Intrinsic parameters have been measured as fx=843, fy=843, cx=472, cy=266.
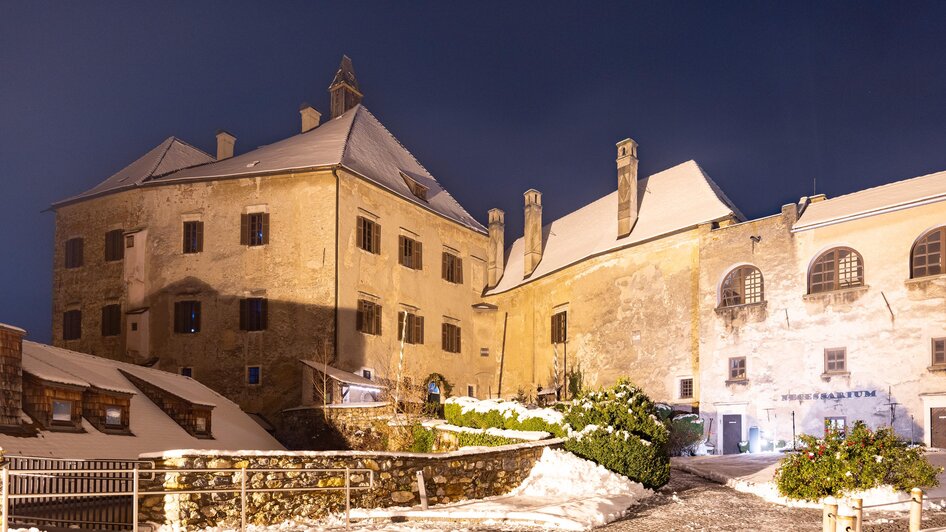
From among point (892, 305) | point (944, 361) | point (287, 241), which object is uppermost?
point (287, 241)

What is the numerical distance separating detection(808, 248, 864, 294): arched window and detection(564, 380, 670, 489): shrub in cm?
1387

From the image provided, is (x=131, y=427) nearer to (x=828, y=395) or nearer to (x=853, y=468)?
(x=853, y=468)

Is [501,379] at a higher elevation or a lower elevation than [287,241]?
lower

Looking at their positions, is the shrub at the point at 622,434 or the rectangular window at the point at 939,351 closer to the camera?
the shrub at the point at 622,434

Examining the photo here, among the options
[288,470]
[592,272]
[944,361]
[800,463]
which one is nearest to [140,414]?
[288,470]

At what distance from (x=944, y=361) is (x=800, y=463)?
43.1 ft

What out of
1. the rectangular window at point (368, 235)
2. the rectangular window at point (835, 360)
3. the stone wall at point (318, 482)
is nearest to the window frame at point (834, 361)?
the rectangular window at point (835, 360)

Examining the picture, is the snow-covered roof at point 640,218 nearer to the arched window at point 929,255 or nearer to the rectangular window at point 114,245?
the arched window at point 929,255

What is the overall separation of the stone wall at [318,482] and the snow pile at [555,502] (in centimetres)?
35

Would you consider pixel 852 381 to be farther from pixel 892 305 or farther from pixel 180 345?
pixel 180 345

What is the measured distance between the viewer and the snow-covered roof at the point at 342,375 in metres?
33.3

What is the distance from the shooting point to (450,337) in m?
42.6

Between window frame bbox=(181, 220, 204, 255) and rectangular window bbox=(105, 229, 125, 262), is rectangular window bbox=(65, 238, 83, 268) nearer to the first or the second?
rectangular window bbox=(105, 229, 125, 262)

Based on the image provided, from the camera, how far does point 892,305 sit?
28500 mm
